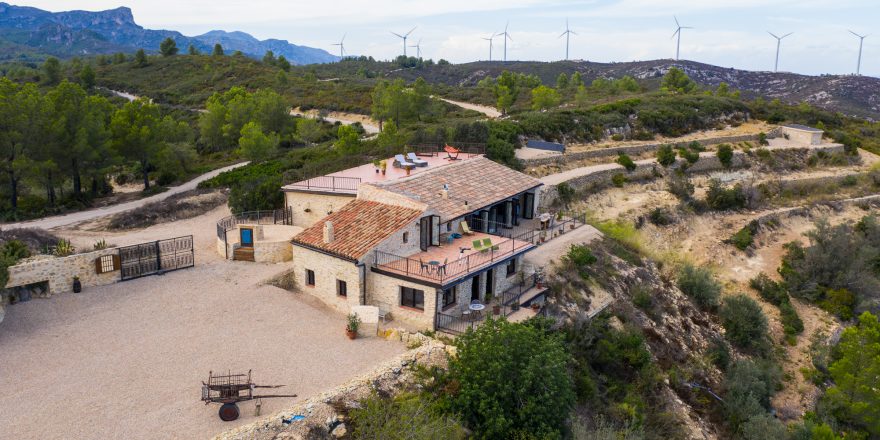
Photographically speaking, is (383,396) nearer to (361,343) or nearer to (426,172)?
(361,343)

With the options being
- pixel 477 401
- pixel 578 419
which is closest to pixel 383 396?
pixel 477 401

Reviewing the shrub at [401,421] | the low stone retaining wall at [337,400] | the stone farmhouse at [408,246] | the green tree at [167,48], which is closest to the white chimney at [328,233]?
the stone farmhouse at [408,246]

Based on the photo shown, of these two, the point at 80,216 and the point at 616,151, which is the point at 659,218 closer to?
the point at 616,151

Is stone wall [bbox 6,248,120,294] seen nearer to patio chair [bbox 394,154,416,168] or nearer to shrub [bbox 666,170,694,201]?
patio chair [bbox 394,154,416,168]

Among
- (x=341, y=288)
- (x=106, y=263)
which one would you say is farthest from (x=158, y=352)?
(x=106, y=263)

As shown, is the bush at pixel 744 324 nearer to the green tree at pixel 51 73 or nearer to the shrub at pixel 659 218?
the shrub at pixel 659 218
